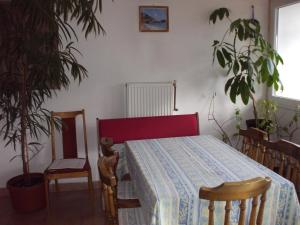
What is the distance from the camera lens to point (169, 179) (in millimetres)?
1701

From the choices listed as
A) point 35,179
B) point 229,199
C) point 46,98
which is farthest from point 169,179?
point 46,98

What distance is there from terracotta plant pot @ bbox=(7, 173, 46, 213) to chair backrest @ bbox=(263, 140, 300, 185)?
209 cm

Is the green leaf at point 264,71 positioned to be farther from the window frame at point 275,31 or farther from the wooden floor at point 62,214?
the wooden floor at point 62,214

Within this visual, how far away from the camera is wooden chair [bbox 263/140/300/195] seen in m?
1.83

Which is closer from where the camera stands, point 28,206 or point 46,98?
point 28,206

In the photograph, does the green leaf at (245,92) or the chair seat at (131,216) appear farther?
the green leaf at (245,92)

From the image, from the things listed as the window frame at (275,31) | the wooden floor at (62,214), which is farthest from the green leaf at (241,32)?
the wooden floor at (62,214)

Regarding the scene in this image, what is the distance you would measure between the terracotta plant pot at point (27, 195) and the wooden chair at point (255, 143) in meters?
1.94

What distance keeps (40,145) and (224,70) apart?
2.32 metres

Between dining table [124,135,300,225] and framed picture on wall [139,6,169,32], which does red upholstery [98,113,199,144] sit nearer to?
dining table [124,135,300,225]

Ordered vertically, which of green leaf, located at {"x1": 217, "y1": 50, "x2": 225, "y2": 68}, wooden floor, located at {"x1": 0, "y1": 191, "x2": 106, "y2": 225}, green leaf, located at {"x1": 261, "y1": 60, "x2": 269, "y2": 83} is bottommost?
wooden floor, located at {"x1": 0, "y1": 191, "x2": 106, "y2": 225}

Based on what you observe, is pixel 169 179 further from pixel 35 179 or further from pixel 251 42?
pixel 251 42

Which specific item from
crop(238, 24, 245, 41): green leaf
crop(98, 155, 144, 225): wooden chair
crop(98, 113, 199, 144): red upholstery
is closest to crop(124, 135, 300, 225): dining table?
crop(98, 155, 144, 225): wooden chair

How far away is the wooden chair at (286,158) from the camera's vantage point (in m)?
1.83
